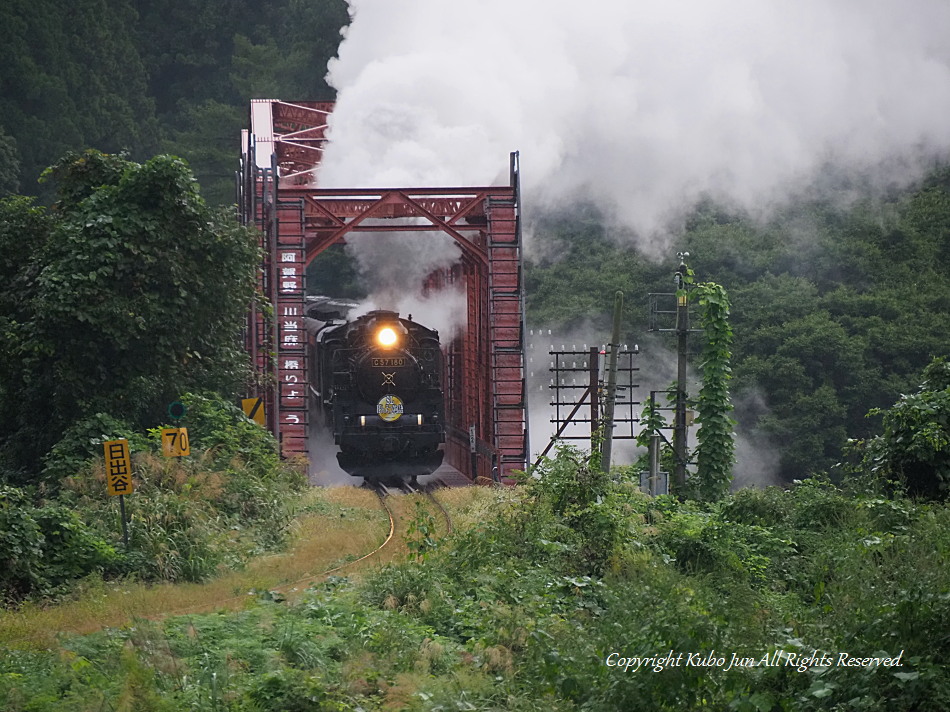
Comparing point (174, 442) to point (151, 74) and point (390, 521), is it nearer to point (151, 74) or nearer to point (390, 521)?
point (390, 521)

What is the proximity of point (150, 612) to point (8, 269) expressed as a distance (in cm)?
1023

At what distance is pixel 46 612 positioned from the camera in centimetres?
1099

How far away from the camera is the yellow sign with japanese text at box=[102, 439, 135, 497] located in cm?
1291

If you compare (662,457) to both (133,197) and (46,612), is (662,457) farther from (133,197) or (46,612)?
(46,612)

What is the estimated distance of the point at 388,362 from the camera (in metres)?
23.0

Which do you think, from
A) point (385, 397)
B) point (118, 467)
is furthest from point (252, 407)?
point (118, 467)

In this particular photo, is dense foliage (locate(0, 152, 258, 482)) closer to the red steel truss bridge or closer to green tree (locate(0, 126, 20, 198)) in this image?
the red steel truss bridge

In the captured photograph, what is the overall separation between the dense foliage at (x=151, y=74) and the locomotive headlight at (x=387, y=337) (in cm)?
2525

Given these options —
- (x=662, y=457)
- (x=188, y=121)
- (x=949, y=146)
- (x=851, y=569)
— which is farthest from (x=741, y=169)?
(x=851, y=569)

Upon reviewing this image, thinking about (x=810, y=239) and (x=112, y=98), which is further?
(x=112, y=98)

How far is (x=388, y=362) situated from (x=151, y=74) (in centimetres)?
4331

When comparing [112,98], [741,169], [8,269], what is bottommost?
[8,269]

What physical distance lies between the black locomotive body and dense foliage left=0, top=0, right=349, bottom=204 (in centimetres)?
2500

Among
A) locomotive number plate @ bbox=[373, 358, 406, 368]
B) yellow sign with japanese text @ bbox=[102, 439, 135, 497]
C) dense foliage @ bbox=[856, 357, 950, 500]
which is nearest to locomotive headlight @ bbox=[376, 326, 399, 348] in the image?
locomotive number plate @ bbox=[373, 358, 406, 368]
